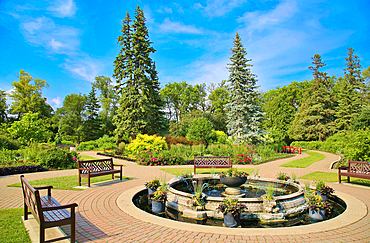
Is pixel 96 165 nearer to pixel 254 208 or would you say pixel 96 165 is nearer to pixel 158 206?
pixel 158 206

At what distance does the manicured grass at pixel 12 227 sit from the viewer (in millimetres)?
3462

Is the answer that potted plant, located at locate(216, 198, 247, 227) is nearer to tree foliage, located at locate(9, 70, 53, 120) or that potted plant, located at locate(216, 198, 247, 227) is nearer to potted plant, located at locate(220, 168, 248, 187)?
potted plant, located at locate(220, 168, 248, 187)

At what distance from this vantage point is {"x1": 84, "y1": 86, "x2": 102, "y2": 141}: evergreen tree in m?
40.4

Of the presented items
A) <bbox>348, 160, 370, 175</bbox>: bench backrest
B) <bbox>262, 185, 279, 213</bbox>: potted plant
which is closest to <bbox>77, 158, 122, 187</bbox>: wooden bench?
<bbox>262, 185, 279, 213</bbox>: potted plant

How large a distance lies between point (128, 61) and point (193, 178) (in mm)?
22681

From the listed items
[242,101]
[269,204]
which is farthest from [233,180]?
[242,101]

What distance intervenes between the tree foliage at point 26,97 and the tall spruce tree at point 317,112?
46.7 meters

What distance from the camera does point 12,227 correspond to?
12.9 ft

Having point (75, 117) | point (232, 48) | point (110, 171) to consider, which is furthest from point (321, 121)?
point (75, 117)

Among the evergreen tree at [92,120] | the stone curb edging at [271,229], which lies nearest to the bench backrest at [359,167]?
the stone curb edging at [271,229]

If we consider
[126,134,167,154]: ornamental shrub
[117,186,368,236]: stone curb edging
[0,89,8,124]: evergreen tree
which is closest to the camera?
[117,186,368,236]: stone curb edging

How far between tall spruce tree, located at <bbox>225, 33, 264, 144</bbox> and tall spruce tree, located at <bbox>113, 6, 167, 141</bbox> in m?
9.76

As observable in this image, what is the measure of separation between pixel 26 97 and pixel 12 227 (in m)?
44.1

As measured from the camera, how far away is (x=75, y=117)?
41688 mm
